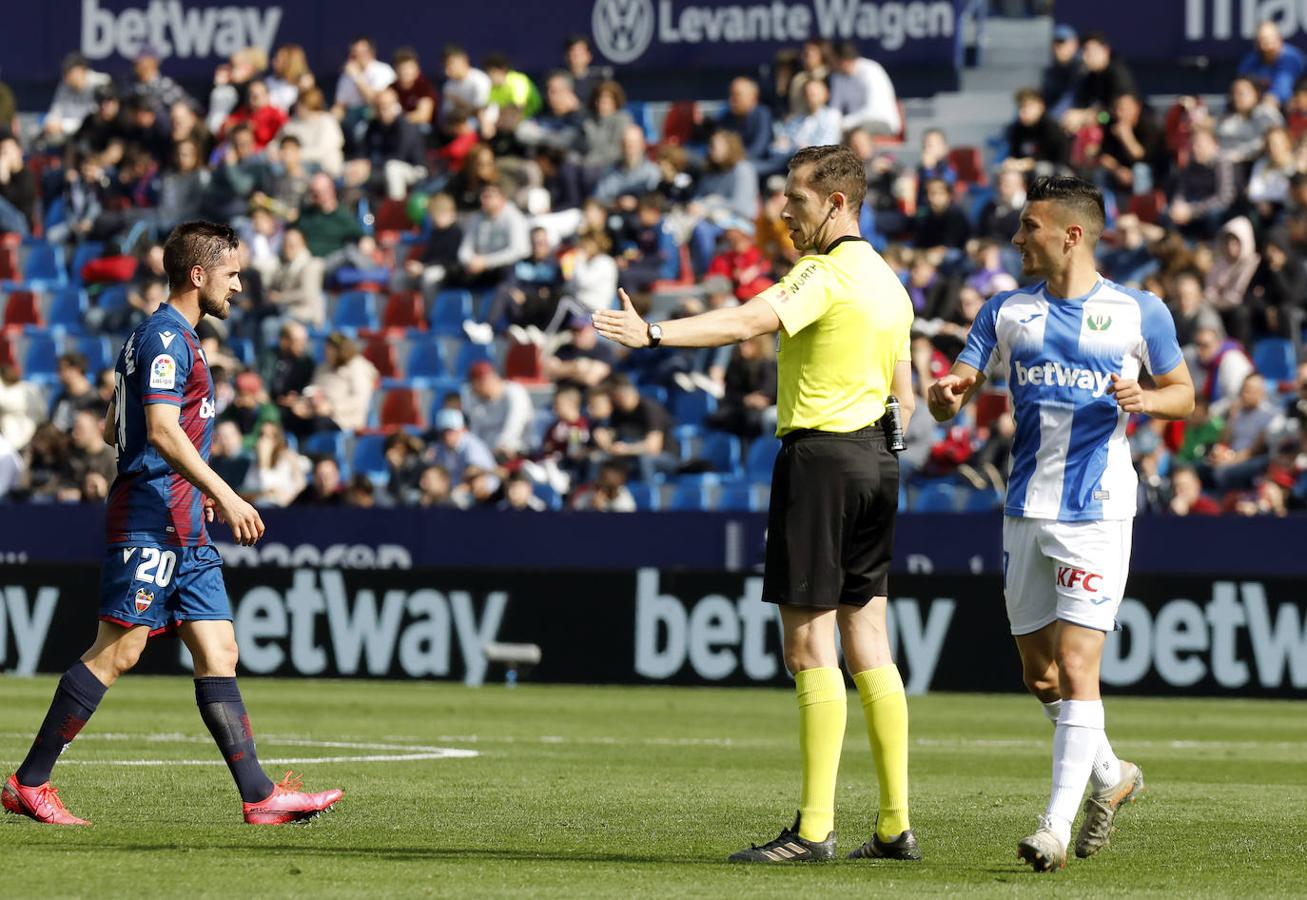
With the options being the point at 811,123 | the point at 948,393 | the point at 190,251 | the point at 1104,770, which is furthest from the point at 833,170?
the point at 811,123

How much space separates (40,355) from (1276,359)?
12911mm

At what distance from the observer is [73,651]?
763 inches

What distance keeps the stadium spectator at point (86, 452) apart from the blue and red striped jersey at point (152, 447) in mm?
14213

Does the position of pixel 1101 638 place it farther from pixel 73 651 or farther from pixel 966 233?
pixel 966 233

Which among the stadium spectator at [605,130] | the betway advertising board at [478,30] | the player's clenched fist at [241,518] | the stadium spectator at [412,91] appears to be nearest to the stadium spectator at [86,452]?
the stadium spectator at [412,91]

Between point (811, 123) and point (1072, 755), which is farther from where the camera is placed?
point (811, 123)

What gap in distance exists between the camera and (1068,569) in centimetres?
761

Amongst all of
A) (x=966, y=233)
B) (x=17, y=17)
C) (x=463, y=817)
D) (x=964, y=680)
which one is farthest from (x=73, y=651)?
(x=17, y=17)

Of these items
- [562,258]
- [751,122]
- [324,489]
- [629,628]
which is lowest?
[629,628]

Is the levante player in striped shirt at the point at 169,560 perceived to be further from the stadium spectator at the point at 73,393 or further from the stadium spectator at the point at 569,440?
the stadium spectator at the point at 73,393

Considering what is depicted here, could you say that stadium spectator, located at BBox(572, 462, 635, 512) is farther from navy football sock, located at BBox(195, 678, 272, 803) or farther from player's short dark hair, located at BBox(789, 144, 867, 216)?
player's short dark hair, located at BBox(789, 144, 867, 216)

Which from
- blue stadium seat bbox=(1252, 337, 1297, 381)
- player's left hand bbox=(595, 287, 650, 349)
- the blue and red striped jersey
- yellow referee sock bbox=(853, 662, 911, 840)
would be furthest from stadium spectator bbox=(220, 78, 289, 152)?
player's left hand bbox=(595, 287, 650, 349)

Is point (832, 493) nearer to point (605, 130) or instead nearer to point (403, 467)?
point (403, 467)

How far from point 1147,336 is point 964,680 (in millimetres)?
10687
